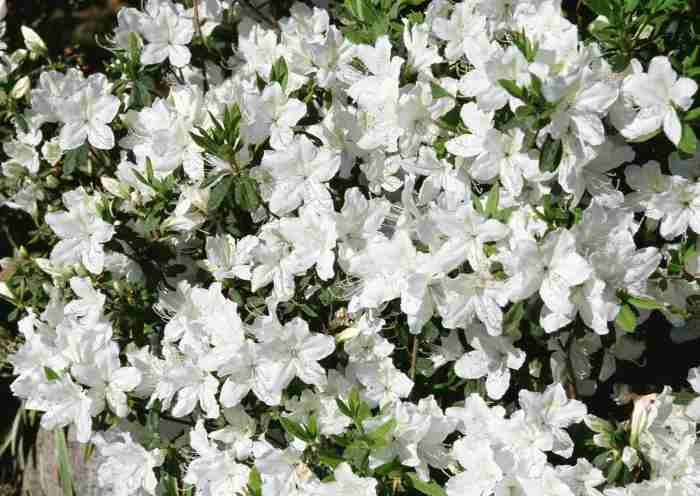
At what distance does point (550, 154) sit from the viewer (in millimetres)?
1881

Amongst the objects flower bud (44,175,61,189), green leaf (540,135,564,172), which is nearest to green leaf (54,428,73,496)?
flower bud (44,175,61,189)

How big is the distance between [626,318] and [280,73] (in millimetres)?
1072

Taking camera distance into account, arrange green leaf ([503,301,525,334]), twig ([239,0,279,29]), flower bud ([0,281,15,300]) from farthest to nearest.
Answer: twig ([239,0,279,29])
flower bud ([0,281,15,300])
green leaf ([503,301,525,334])

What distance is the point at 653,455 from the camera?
1981 mm

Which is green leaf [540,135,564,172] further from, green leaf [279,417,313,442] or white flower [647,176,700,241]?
green leaf [279,417,313,442]

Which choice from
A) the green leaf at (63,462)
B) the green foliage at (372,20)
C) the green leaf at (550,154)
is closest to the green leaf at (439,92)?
the green foliage at (372,20)

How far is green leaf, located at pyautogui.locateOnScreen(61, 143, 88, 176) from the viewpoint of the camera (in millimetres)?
2385

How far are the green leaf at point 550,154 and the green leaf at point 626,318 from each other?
1.13 feet

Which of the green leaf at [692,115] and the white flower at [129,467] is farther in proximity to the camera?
the white flower at [129,467]

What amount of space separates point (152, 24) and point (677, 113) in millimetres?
1429

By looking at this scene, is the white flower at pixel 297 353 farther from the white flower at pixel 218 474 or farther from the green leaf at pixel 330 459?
the white flower at pixel 218 474

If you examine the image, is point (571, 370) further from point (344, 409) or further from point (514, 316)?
point (344, 409)

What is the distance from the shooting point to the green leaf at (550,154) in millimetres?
1881

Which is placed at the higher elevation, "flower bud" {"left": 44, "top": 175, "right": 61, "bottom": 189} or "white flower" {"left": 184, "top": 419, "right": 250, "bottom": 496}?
"flower bud" {"left": 44, "top": 175, "right": 61, "bottom": 189}
